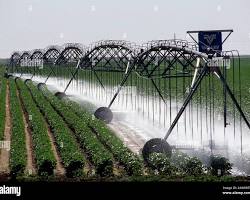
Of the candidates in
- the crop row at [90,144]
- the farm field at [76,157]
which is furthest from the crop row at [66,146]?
the crop row at [90,144]

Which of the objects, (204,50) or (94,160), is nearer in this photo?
(94,160)

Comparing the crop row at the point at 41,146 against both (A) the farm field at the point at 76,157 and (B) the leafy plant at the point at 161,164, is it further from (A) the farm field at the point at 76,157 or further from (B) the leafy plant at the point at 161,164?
(B) the leafy plant at the point at 161,164

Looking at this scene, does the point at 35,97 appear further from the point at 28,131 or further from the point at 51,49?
the point at 51,49

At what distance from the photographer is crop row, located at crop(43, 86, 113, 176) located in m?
22.9

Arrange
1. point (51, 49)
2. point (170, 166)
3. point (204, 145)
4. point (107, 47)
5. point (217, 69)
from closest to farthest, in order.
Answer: point (170, 166) < point (217, 69) < point (204, 145) < point (107, 47) < point (51, 49)

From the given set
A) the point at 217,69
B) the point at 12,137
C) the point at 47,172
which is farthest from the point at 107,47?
the point at 47,172

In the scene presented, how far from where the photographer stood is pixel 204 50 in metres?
27.7

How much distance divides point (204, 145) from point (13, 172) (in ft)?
46.0

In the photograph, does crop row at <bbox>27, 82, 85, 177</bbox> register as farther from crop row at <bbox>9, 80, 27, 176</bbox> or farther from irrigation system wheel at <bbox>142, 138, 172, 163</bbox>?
irrigation system wheel at <bbox>142, 138, 172, 163</bbox>

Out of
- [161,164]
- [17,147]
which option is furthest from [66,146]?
[161,164]

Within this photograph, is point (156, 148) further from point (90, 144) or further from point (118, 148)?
point (90, 144)

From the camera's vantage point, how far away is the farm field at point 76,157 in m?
20.6

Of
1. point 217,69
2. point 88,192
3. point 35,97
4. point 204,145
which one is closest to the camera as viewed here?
point 88,192

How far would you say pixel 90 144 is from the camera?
28.4 metres
